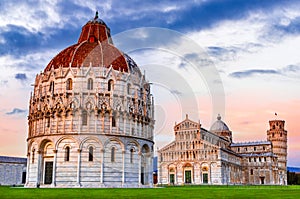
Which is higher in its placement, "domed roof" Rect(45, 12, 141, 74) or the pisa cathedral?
"domed roof" Rect(45, 12, 141, 74)

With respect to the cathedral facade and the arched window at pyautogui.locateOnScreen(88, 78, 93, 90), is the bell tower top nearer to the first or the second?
the cathedral facade

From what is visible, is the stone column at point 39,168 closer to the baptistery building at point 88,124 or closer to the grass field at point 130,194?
the baptistery building at point 88,124

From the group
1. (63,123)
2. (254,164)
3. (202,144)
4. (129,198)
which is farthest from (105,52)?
(254,164)

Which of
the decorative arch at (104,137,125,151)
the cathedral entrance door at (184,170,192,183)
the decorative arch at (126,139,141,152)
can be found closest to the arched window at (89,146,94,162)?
the decorative arch at (104,137,125,151)

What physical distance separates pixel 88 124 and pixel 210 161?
62.5 metres

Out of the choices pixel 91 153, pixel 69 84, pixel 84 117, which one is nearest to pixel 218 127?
pixel 69 84

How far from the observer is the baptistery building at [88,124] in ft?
166

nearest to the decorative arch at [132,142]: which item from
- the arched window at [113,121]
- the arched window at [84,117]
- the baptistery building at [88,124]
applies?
the baptistery building at [88,124]

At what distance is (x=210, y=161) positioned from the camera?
350ft

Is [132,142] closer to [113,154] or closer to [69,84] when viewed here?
[113,154]

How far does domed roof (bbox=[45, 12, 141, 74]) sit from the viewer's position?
182 feet

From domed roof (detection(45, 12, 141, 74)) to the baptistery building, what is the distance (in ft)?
0.50

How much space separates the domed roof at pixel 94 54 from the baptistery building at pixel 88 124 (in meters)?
0.15

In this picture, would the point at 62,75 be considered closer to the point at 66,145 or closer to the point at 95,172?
the point at 66,145
